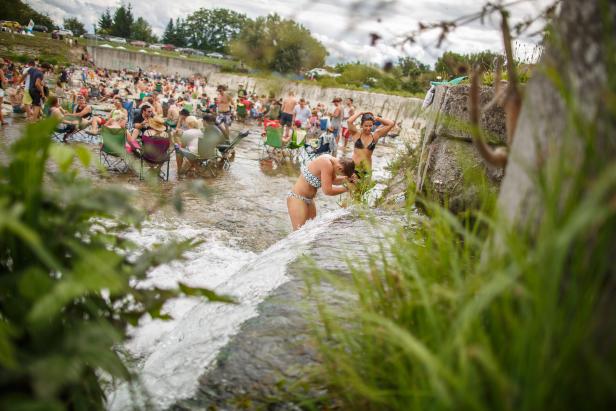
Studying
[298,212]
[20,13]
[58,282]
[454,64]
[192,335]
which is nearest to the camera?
[58,282]

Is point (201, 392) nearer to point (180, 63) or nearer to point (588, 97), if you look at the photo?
point (588, 97)

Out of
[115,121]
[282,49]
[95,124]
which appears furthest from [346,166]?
[95,124]

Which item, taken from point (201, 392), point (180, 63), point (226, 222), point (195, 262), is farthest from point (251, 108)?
point (180, 63)

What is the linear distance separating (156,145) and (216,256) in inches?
176

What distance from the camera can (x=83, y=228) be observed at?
1.25 m

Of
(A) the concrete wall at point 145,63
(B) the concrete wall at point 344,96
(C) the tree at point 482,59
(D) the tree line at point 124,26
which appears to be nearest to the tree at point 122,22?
(D) the tree line at point 124,26

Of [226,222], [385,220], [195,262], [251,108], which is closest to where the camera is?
[385,220]

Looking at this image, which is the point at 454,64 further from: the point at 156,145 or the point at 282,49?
the point at 156,145

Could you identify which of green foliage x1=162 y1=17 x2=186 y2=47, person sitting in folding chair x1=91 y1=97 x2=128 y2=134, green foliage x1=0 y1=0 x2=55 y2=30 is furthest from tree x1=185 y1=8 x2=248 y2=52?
person sitting in folding chair x1=91 y1=97 x2=128 y2=134

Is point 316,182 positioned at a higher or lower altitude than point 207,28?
lower

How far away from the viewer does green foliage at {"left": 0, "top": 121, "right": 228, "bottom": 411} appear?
0.86 metres

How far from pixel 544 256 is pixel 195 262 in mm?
5060

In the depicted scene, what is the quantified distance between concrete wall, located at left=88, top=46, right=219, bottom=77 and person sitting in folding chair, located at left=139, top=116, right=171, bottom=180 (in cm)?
6231

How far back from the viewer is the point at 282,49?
4.67ft
